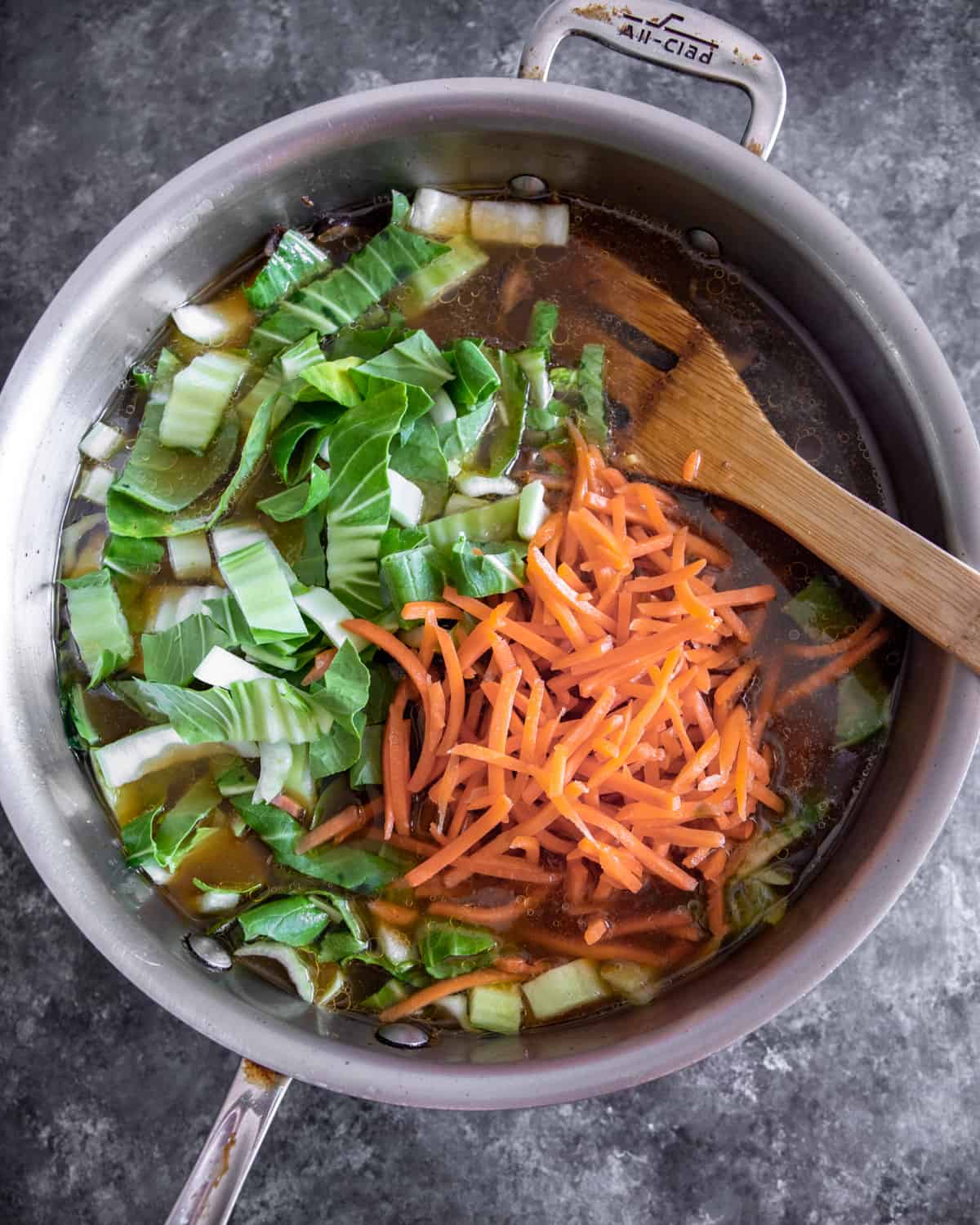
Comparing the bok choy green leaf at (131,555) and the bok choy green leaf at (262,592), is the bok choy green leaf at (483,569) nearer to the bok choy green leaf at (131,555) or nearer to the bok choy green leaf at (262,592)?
the bok choy green leaf at (262,592)

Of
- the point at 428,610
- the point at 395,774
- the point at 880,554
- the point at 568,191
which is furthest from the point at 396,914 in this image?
the point at 568,191

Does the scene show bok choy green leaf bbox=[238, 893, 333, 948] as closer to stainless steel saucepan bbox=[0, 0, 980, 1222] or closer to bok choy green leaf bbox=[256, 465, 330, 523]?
stainless steel saucepan bbox=[0, 0, 980, 1222]

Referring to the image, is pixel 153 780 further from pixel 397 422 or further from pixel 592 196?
pixel 592 196

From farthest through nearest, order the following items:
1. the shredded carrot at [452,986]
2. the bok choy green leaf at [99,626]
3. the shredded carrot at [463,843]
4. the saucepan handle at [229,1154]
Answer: the bok choy green leaf at [99,626] < the shredded carrot at [452,986] < the shredded carrot at [463,843] < the saucepan handle at [229,1154]

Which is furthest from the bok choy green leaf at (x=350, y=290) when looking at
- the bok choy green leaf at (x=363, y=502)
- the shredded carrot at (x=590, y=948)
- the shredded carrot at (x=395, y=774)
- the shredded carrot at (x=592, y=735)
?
the shredded carrot at (x=590, y=948)

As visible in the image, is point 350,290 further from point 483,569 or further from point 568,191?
point 483,569

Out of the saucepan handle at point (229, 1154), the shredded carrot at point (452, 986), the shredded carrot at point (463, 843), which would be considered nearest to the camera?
the saucepan handle at point (229, 1154)

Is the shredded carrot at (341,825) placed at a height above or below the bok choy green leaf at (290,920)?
above
